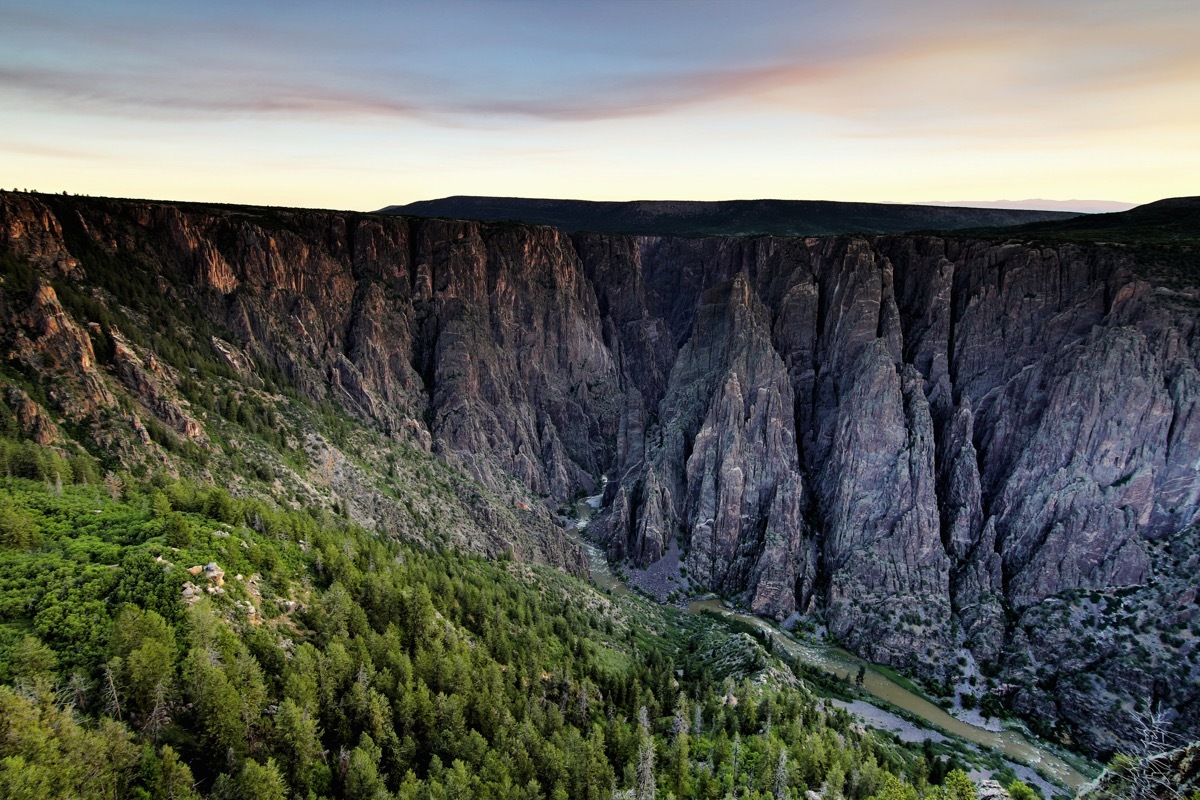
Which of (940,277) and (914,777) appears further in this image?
(940,277)

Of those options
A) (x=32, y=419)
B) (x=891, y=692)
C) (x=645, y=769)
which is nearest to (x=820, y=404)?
(x=891, y=692)

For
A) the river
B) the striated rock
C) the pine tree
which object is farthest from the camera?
the river

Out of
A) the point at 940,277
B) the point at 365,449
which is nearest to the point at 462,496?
the point at 365,449

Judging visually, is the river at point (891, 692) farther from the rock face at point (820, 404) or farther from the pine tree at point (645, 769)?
the pine tree at point (645, 769)

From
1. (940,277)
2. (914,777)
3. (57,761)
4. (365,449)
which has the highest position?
(940,277)

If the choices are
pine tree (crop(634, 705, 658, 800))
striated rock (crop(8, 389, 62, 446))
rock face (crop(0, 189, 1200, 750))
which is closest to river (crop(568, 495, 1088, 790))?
rock face (crop(0, 189, 1200, 750))

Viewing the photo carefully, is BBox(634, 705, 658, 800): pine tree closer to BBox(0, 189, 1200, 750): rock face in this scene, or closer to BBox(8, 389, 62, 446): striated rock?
BBox(0, 189, 1200, 750): rock face

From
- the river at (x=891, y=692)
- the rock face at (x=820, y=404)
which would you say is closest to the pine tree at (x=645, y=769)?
the river at (x=891, y=692)

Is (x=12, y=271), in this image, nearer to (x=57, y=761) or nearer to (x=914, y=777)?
(x=57, y=761)
